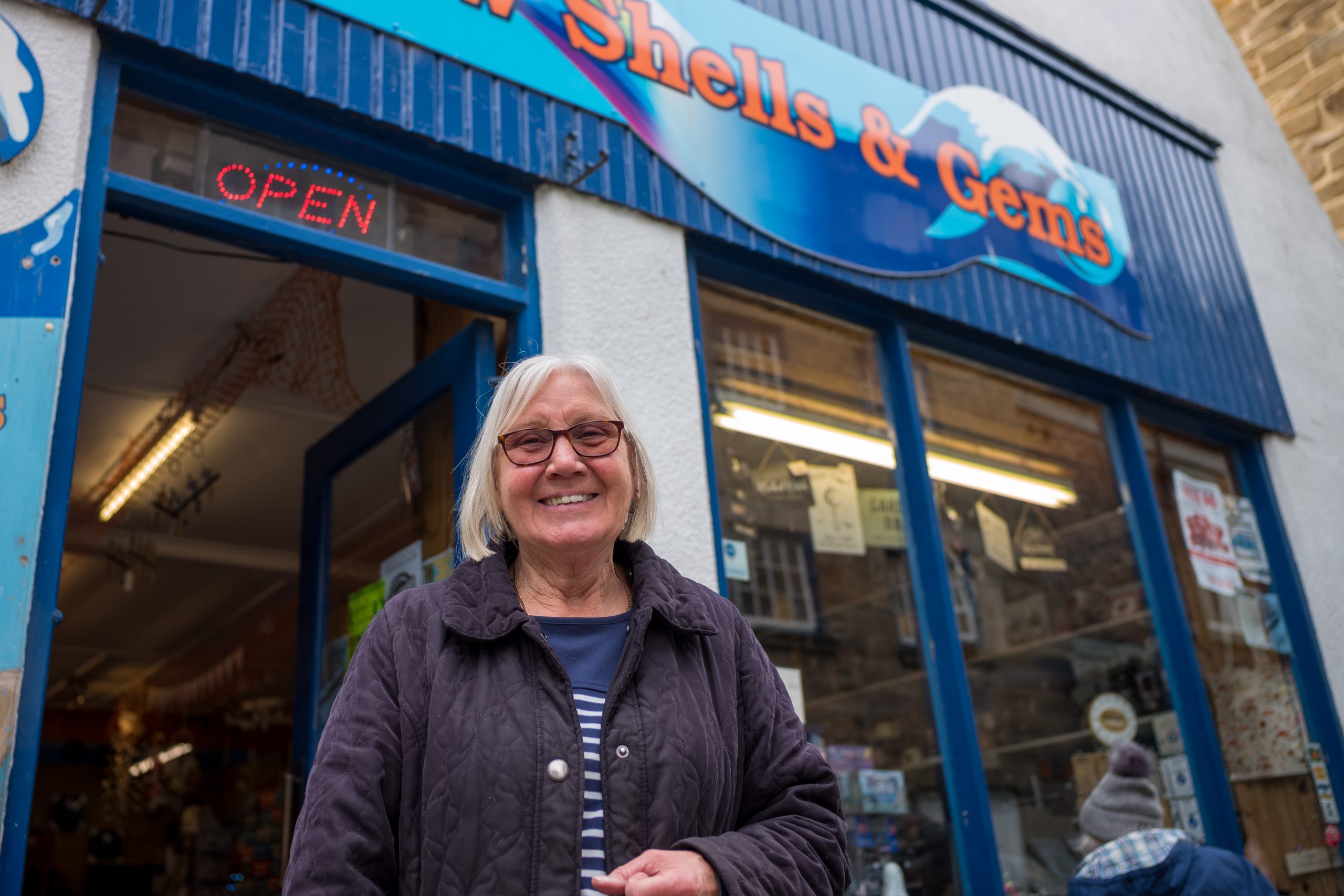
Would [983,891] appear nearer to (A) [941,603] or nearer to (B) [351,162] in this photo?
(A) [941,603]

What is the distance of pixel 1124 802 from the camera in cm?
370

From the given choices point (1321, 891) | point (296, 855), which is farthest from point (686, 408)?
point (1321, 891)

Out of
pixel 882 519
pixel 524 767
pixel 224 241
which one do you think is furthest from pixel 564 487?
pixel 882 519

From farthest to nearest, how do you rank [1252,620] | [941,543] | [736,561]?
[1252,620] → [941,543] → [736,561]

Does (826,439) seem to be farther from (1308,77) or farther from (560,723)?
(1308,77)

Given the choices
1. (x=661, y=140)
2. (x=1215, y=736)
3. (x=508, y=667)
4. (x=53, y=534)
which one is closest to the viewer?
(x=508, y=667)

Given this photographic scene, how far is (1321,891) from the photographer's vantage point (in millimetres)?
5207

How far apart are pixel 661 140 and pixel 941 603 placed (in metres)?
2.07

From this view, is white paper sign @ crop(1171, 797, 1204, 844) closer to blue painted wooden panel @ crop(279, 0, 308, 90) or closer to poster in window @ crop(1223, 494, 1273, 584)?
poster in window @ crop(1223, 494, 1273, 584)

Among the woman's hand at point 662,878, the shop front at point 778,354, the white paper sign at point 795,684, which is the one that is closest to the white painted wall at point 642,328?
the shop front at point 778,354

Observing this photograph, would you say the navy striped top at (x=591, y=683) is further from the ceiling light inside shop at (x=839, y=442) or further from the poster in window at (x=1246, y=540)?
the poster in window at (x=1246, y=540)

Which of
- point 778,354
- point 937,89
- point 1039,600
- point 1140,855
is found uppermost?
point 937,89

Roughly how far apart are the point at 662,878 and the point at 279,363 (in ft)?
13.3

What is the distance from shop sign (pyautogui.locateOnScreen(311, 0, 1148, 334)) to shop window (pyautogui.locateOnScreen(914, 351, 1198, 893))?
2.06 ft
